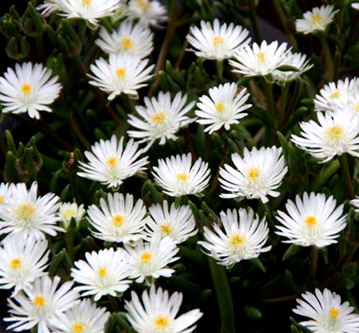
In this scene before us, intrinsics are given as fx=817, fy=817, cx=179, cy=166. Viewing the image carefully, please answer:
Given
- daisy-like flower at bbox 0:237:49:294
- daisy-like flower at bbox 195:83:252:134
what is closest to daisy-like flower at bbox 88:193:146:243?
daisy-like flower at bbox 0:237:49:294

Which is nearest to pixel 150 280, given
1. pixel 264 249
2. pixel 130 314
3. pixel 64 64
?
pixel 130 314

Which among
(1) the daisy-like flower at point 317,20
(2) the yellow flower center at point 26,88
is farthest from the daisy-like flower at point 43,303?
(1) the daisy-like flower at point 317,20

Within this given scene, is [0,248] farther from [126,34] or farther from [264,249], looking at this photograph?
[126,34]

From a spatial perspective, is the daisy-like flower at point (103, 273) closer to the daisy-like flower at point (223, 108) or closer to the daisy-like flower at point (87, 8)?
the daisy-like flower at point (223, 108)

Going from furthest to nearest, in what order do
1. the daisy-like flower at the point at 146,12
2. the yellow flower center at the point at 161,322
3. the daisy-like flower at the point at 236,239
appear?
the daisy-like flower at the point at 146,12 < the daisy-like flower at the point at 236,239 < the yellow flower center at the point at 161,322

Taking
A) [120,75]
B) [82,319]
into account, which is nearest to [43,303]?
[82,319]

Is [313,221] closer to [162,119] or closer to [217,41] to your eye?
[162,119]
